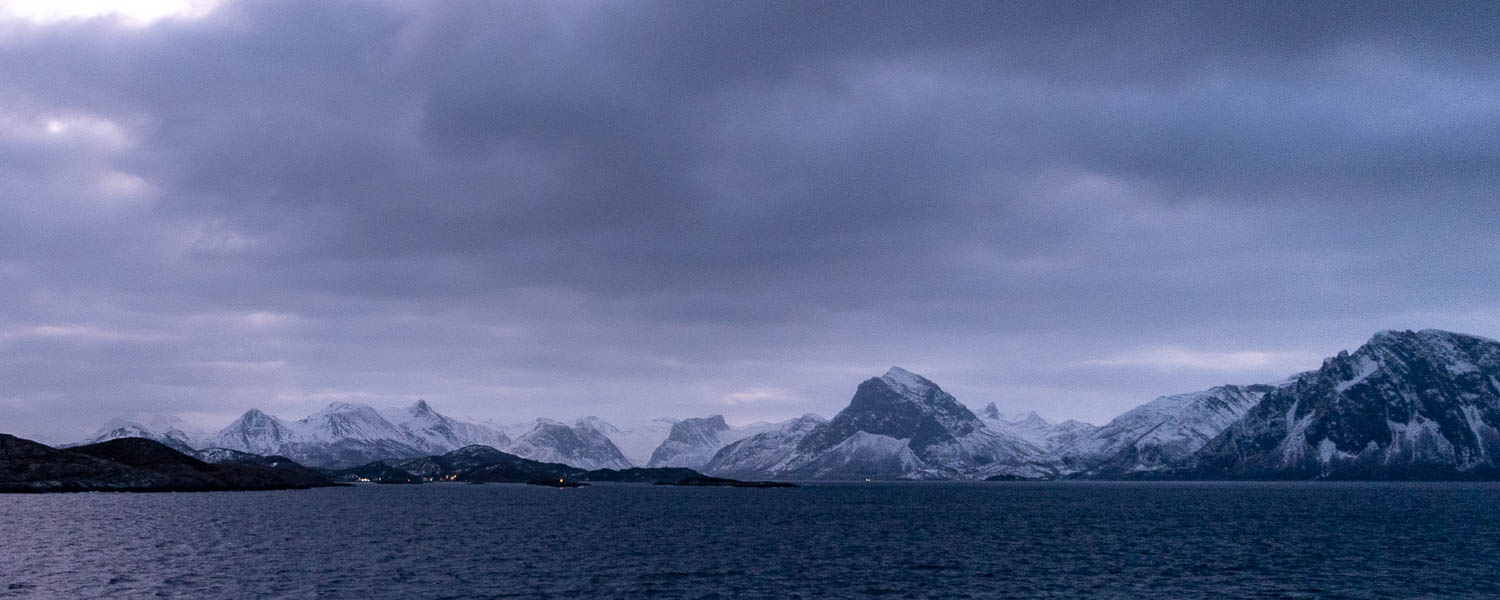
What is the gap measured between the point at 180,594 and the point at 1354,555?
115604mm

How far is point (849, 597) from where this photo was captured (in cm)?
8731

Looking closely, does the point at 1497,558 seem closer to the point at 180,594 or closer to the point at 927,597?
the point at 927,597

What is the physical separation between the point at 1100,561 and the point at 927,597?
35.8m

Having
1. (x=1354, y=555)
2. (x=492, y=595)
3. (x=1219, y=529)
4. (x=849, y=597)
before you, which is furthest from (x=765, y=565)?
(x=1219, y=529)

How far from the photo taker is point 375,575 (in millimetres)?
98625

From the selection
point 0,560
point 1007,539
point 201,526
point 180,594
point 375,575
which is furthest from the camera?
point 201,526

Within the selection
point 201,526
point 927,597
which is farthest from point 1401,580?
point 201,526

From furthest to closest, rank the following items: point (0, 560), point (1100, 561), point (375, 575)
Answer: point (1100, 561)
point (0, 560)
point (375, 575)

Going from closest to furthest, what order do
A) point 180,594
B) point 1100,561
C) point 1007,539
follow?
point 180,594
point 1100,561
point 1007,539

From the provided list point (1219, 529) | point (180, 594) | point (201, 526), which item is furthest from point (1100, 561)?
point (201, 526)

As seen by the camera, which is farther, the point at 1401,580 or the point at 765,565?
the point at 765,565

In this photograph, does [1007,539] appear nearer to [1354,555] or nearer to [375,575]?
[1354,555]

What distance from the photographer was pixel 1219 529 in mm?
167750

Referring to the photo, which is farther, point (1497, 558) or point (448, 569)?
point (1497, 558)
